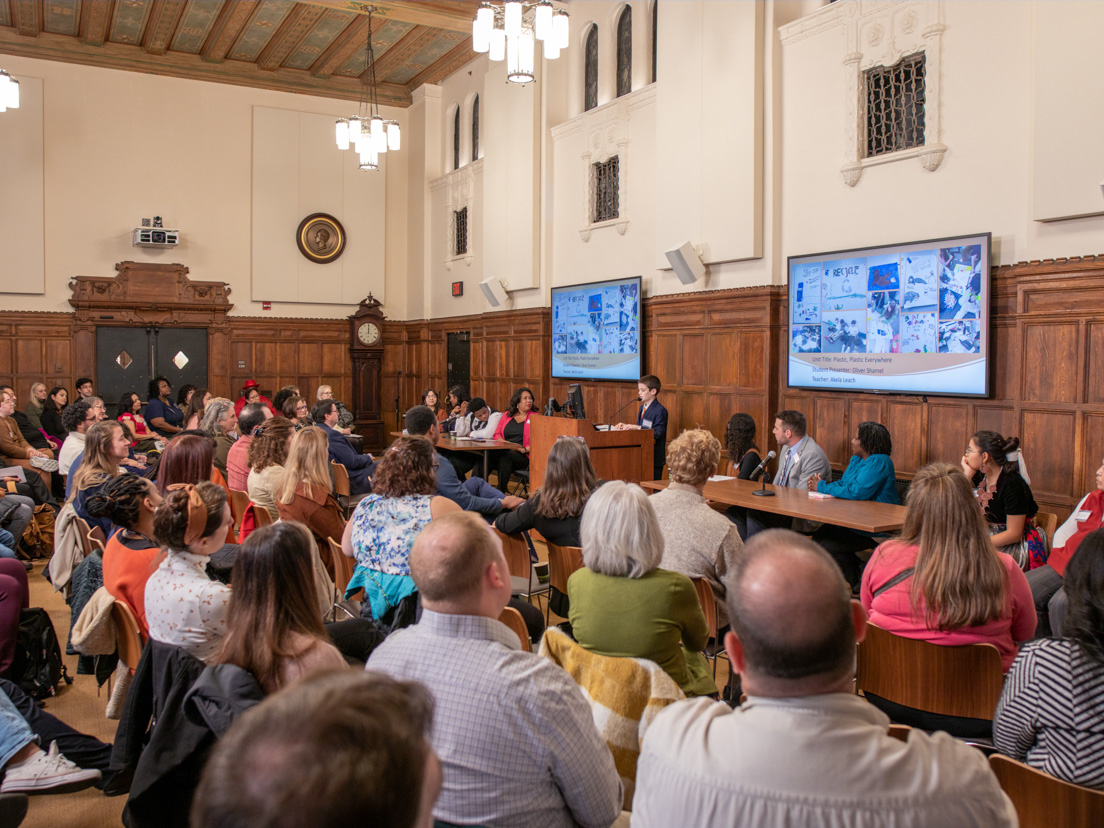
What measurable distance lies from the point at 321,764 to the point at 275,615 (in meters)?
1.47

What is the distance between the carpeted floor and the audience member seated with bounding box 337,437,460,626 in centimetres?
120

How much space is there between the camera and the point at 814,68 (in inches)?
291

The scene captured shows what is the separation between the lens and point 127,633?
2.95 meters

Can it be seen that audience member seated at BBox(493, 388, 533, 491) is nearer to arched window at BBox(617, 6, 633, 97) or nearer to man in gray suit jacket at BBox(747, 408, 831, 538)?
man in gray suit jacket at BBox(747, 408, 831, 538)

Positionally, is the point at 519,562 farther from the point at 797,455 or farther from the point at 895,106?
the point at 895,106

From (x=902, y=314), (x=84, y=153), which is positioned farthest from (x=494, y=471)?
(x=84, y=153)

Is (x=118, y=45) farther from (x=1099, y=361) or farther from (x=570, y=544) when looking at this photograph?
(x=1099, y=361)

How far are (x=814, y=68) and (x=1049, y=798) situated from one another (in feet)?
23.0

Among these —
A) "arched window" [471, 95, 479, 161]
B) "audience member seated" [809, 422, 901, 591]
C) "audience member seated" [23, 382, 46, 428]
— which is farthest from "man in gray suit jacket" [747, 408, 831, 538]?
"arched window" [471, 95, 479, 161]

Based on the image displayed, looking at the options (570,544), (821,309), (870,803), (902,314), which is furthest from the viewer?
(821,309)

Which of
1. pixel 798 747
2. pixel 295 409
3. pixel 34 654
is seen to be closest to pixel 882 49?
pixel 295 409

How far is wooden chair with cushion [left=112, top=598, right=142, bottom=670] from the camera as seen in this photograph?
2.89m

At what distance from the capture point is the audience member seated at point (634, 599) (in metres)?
2.38

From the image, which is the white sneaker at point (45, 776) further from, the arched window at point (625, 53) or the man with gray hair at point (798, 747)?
the arched window at point (625, 53)
